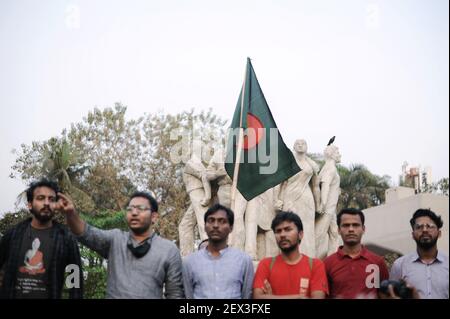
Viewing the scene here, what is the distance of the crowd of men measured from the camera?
5.68 metres

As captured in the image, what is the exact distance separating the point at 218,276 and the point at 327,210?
6312 millimetres

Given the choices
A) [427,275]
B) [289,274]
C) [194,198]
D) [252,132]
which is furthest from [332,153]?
[289,274]

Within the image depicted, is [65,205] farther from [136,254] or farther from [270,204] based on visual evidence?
[270,204]

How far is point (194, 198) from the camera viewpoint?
1175cm

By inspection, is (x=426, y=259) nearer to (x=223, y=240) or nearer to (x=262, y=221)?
(x=223, y=240)

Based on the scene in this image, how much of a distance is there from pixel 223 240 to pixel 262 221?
216 inches

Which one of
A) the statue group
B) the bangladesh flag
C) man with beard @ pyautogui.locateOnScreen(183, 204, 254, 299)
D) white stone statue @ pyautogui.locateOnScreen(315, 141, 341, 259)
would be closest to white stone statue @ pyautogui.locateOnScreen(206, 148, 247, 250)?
the statue group

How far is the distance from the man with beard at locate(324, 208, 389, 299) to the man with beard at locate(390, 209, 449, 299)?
0.27 meters

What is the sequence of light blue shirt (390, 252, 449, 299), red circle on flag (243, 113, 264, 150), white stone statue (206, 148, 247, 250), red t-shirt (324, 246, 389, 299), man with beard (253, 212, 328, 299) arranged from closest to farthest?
man with beard (253, 212, 328, 299), red t-shirt (324, 246, 389, 299), light blue shirt (390, 252, 449, 299), red circle on flag (243, 113, 264, 150), white stone statue (206, 148, 247, 250)

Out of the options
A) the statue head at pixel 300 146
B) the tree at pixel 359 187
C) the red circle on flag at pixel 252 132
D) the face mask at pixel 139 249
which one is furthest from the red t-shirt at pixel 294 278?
the tree at pixel 359 187

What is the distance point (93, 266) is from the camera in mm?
23031

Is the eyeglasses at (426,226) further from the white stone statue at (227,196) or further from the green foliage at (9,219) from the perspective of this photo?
the green foliage at (9,219)

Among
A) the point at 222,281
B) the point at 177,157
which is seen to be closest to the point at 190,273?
the point at 222,281

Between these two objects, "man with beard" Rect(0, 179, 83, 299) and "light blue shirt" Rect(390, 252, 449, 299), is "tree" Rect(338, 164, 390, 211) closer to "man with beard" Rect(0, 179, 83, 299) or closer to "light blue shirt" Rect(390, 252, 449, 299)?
"light blue shirt" Rect(390, 252, 449, 299)
